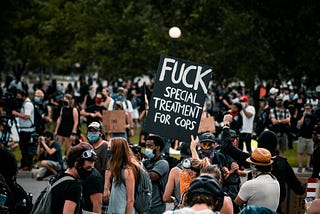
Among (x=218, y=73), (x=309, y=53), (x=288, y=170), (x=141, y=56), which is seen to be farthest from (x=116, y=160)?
(x=141, y=56)

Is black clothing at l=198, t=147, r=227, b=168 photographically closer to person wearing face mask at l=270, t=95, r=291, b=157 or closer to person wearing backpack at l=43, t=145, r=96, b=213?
person wearing backpack at l=43, t=145, r=96, b=213

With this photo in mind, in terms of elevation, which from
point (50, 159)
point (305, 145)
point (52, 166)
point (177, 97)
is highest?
point (177, 97)

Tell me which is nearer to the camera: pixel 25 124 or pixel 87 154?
pixel 87 154

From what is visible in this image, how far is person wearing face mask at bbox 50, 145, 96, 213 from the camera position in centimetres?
718

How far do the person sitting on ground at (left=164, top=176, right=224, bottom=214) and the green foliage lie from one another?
→ 2120 cm

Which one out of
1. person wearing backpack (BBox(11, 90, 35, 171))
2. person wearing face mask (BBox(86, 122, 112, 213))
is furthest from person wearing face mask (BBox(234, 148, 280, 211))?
person wearing backpack (BBox(11, 90, 35, 171))

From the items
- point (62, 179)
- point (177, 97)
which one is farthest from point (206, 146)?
point (62, 179)

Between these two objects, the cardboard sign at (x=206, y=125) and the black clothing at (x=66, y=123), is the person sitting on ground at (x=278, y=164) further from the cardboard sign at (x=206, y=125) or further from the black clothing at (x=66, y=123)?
the black clothing at (x=66, y=123)

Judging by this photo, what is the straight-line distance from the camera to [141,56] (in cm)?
3622

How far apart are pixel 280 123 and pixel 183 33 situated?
1383 cm

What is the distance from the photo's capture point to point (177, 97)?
11672 millimetres

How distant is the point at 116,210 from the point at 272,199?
5.42 ft

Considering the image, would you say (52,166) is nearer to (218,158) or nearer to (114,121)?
(114,121)

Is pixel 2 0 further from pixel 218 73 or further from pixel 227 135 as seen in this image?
pixel 227 135
